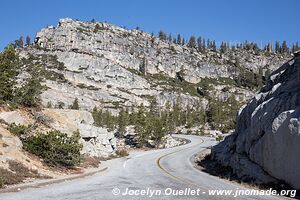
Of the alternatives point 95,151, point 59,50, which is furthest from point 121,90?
point 95,151

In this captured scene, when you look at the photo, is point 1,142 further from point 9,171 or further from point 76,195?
point 76,195

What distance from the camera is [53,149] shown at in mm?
20922

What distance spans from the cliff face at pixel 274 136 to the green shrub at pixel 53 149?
10.9 metres

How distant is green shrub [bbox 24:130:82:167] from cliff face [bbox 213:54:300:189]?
35.8 ft

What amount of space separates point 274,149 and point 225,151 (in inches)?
448

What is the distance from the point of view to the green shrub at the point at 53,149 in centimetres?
2086

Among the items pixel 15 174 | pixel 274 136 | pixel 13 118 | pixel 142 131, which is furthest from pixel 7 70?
pixel 142 131

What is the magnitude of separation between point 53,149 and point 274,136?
513 inches

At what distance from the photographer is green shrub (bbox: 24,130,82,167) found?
68.4 ft

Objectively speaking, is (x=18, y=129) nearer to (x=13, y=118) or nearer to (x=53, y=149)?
(x=53, y=149)

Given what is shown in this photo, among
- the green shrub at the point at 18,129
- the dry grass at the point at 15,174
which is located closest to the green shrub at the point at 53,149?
the green shrub at the point at 18,129

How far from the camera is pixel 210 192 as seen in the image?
15461 mm

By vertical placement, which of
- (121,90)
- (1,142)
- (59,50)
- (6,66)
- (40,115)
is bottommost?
(1,142)

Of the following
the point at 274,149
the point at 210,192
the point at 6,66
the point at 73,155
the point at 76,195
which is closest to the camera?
the point at 76,195
